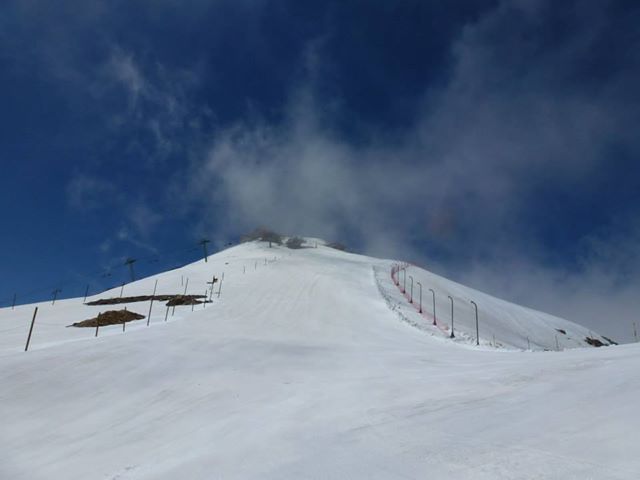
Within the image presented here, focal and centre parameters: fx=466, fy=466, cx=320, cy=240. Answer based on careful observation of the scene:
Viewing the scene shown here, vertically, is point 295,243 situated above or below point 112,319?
above

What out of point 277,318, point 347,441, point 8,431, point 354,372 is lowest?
point 8,431

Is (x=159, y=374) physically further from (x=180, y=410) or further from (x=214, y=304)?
(x=214, y=304)

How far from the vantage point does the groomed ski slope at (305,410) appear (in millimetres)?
8320

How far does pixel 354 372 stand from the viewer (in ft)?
65.7

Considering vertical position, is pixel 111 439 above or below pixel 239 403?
below

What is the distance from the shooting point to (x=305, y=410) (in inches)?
551

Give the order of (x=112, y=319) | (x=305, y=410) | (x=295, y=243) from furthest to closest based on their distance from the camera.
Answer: (x=295, y=243) → (x=112, y=319) → (x=305, y=410)

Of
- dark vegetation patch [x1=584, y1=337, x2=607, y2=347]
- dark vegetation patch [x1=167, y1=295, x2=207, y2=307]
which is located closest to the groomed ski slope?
dark vegetation patch [x1=167, y1=295, x2=207, y2=307]

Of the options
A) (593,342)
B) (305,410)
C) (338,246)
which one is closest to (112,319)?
(305,410)

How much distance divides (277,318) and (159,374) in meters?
22.7

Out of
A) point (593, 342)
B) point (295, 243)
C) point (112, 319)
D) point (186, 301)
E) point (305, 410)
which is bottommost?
point (305, 410)

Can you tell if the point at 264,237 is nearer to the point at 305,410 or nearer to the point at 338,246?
the point at 338,246

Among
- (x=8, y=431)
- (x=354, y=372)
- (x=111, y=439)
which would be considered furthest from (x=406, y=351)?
(x=8, y=431)

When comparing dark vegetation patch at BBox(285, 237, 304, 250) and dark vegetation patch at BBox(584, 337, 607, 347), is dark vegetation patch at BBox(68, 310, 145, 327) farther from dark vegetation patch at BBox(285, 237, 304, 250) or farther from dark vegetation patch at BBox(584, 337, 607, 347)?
dark vegetation patch at BBox(285, 237, 304, 250)
